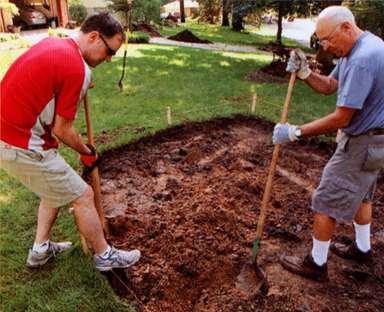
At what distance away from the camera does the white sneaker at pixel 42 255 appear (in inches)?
137

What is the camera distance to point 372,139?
123 inches

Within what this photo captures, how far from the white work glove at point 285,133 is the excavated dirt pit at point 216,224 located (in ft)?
3.95

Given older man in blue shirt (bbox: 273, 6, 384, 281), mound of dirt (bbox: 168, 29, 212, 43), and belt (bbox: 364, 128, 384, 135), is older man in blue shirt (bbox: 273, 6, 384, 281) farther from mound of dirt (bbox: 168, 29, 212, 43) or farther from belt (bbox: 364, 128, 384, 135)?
mound of dirt (bbox: 168, 29, 212, 43)

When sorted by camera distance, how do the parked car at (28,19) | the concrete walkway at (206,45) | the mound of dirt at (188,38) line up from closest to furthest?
the concrete walkway at (206,45)
the mound of dirt at (188,38)
the parked car at (28,19)

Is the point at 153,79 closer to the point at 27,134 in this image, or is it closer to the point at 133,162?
the point at 133,162

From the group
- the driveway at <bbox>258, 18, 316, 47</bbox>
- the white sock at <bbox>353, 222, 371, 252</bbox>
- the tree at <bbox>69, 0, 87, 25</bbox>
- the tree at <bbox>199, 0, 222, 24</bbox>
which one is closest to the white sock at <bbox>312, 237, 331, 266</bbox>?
the white sock at <bbox>353, 222, 371, 252</bbox>

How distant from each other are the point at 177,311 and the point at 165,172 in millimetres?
2433

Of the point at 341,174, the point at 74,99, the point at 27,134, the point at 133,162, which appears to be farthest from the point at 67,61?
the point at 133,162

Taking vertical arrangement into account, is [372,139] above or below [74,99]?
below

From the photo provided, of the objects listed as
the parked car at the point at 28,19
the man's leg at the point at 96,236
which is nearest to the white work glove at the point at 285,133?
the man's leg at the point at 96,236

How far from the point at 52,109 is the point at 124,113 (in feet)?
15.4

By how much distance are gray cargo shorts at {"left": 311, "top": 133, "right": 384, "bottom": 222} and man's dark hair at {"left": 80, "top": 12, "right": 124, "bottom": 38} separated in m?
1.99

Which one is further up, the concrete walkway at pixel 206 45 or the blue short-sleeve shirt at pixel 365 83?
the blue short-sleeve shirt at pixel 365 83

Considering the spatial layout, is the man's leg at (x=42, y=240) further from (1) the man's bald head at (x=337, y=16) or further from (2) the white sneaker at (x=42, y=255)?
(1) the man's bald head at (x=337, y=16)
